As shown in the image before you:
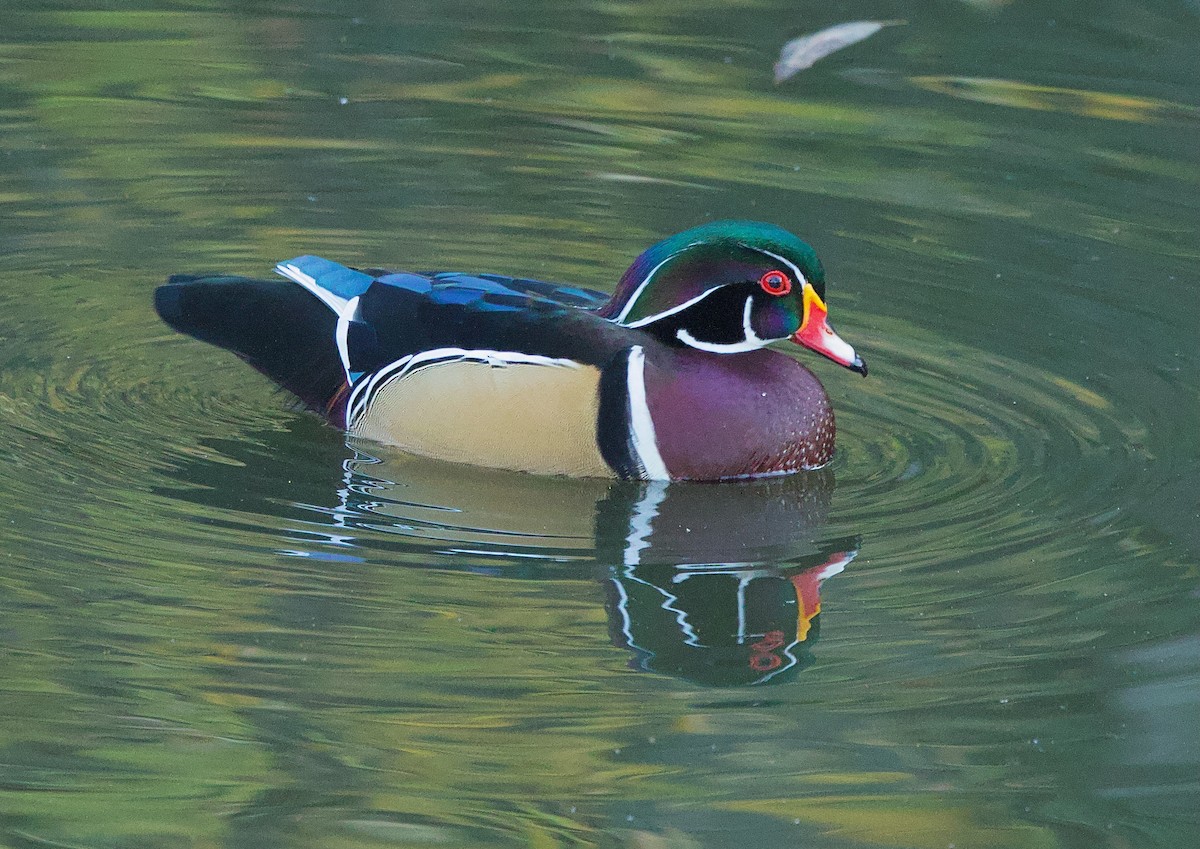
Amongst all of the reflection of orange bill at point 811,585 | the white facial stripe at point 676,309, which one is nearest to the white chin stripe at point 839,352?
the white facial stripe at point 676,309

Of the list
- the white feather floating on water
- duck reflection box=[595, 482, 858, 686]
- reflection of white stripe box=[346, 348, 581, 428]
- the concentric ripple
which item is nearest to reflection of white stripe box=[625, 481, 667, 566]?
duck reflection box=[595, 482, 858, 686]

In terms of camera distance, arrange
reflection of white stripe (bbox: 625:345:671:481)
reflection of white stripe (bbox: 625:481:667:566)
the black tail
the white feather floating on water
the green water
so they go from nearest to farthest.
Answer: the green water < reflection of white stripe (bbox: 625:481:667:566) < reflection of white stripe (bbox: 625:345:671:481) < the black tail < the white feather floating on water

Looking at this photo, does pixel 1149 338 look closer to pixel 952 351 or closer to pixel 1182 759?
pixel 952 351

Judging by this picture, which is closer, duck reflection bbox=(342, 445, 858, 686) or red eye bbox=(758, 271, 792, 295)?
duck reflection bbox=(342, 445, 858, 686)

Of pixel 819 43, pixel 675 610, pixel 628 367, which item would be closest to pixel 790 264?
pixel 628 367

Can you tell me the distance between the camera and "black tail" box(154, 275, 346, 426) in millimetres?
7172

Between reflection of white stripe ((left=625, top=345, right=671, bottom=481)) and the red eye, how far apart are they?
0.44 metres

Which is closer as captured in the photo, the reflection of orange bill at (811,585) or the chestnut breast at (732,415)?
the reflection of orange bill at (811,585)

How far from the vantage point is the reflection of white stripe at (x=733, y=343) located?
6809mm

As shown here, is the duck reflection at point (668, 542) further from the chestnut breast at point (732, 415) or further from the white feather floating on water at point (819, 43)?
the white feather floating on water at point (819, 43)

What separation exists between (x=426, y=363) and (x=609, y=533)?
0.95 metres

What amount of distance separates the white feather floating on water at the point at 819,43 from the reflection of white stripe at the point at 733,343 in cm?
388

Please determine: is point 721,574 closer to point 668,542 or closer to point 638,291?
point 668,542

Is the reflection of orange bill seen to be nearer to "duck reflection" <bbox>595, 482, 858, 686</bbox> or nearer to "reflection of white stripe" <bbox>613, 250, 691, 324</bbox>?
"duck reflection" <bbox>595, 482, 858, 686</bbox>
